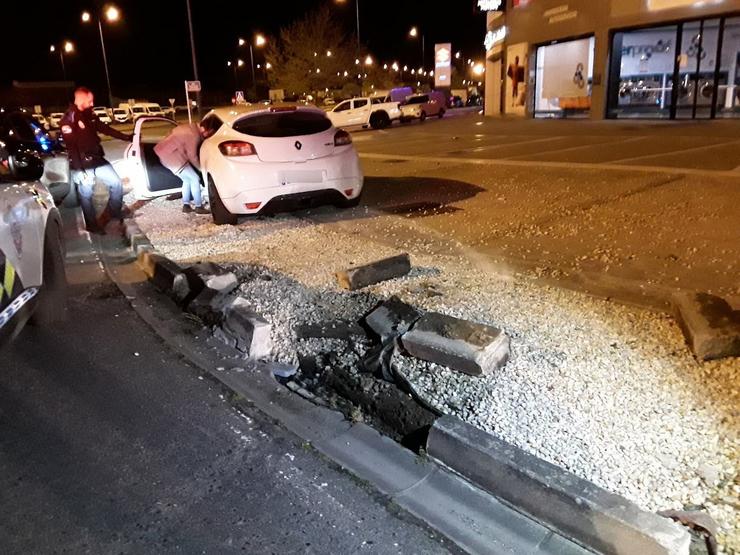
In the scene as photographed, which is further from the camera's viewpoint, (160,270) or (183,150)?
(183,150)

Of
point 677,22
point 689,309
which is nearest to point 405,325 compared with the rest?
point 689,309

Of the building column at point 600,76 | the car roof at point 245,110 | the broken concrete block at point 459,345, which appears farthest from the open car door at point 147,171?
the building column at point 600,76

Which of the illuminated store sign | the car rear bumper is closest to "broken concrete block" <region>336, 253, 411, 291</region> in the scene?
the car rear bumper

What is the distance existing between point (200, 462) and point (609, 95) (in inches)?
1039

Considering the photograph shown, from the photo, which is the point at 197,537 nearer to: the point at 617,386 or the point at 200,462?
the point at 200,462

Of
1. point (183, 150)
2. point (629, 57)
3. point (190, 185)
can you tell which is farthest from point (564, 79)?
point (183, 150)

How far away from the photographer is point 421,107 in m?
36.5

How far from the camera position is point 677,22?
22906 millimetres

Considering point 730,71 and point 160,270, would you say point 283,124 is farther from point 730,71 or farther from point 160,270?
point 730,71

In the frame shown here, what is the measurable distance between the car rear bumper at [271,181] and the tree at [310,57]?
53.7 m

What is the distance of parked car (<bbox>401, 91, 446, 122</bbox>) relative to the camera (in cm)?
3600

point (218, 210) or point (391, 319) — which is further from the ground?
point (218, 210)

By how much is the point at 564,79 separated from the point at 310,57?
116 feet

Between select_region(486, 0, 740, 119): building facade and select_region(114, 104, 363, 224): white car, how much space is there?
61.5 feet
